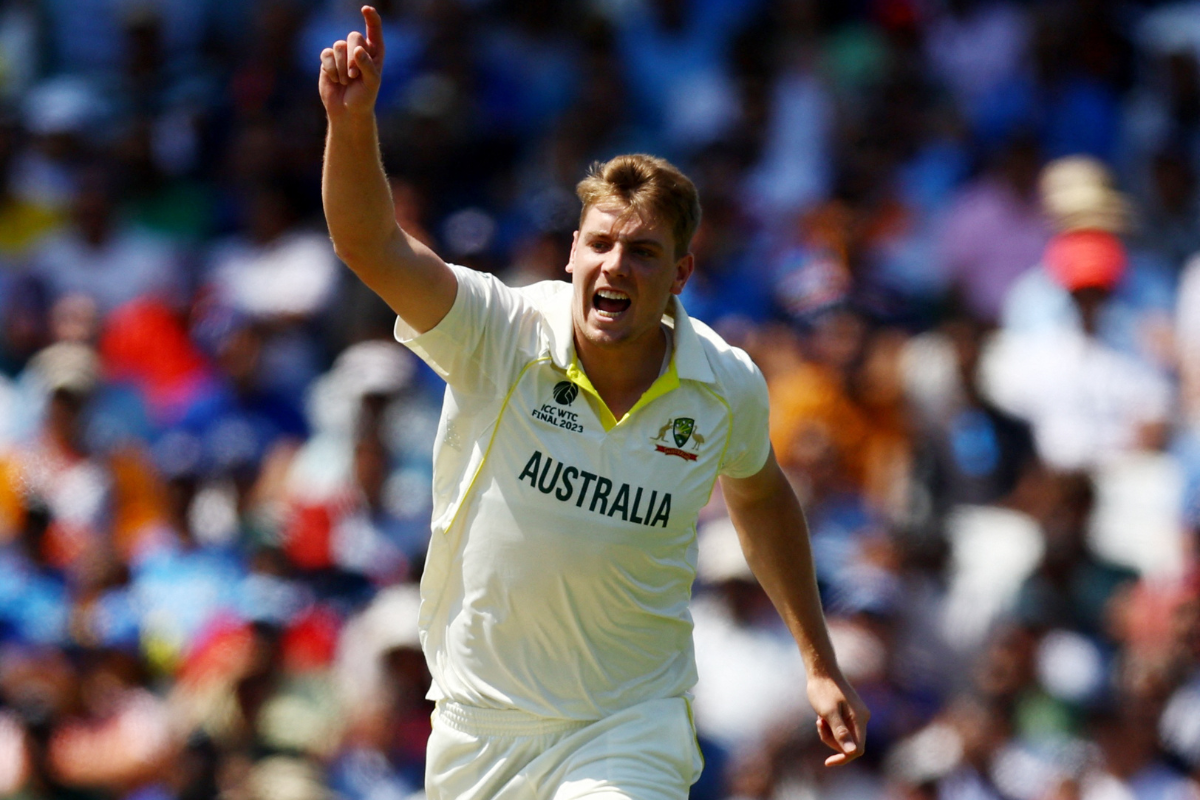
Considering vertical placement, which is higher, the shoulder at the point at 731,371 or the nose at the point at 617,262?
the nose at the point at 617,262

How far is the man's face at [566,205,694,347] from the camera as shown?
4.17 metres

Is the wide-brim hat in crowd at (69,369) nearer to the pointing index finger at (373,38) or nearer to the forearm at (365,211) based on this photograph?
the forearm at (365,211)

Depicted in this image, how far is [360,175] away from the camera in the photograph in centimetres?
377

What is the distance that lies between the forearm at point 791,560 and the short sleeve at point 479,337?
0.83 metres

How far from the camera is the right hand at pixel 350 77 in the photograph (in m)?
3.73

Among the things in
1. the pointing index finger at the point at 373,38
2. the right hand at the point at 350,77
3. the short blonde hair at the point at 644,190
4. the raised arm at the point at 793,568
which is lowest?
the raised arm at the point at 793,568

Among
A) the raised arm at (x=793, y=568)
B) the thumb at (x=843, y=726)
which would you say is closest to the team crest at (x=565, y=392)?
the raised arm at (x=793, y=568)

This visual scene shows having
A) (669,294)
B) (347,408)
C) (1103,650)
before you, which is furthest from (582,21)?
(669,294)

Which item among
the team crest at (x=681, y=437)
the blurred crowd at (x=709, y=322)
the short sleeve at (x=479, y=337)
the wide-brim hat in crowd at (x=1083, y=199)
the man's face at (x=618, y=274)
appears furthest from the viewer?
the wide-brim hat in crowd at (x=1083, y=199)

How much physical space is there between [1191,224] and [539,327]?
19.4ft

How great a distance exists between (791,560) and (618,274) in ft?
3.35

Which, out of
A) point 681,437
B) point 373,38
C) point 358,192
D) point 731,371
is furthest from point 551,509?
point 373,38

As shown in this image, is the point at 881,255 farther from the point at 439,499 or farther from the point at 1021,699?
the point at 439,499

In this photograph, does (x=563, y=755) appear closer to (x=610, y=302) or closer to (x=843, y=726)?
(x=843, y=726)
